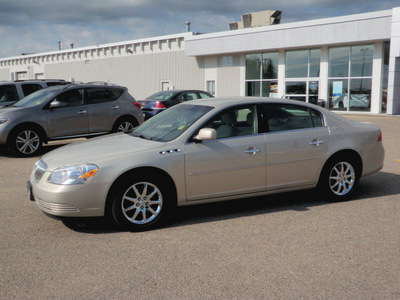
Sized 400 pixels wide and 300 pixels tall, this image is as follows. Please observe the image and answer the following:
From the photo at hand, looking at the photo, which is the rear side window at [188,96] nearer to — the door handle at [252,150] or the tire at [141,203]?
the door handle at [252,150]

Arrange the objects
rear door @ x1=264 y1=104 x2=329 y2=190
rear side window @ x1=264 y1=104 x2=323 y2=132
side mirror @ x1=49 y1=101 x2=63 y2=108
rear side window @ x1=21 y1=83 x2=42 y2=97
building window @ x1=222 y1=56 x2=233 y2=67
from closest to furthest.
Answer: rear door @ x1=264 y1=104 x2=329 y2=190, rear side window @ x1=264 y1=104 x2=323 y2=132, side mirror @ x1=49 y1=101 x2=63 y2=108, rear side window @ x1=21 y1=83 x2=42 y2=97, building window @ x1=222 y1=56 x2=233 y2=67

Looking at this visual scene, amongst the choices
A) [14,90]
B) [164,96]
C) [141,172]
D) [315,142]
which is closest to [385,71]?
[164,96]

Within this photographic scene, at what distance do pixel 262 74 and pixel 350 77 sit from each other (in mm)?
6334

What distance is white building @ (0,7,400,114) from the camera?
23.9m

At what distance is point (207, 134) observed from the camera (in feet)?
17.0

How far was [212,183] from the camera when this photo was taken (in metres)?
5.39

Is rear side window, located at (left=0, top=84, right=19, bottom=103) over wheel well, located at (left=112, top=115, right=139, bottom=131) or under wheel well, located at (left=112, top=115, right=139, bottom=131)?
over

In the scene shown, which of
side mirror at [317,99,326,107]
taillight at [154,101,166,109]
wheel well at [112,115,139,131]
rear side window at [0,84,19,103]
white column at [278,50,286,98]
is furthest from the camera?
white column at [278,50,286,98]

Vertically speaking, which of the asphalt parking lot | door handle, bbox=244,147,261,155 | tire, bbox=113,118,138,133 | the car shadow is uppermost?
door handle, bbox=244,147,261,155

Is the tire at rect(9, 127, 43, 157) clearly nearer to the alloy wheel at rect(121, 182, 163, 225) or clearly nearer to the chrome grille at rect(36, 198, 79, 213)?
the chrome grille at rect(36, 198, 79, 213)

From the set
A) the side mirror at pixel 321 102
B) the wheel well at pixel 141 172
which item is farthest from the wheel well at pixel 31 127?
the side mirror at pixel 321 102

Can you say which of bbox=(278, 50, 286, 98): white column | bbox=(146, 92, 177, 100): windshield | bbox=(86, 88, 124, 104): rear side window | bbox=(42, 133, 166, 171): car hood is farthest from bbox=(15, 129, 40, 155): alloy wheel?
bbox=(278, 50, 286, 98): white column

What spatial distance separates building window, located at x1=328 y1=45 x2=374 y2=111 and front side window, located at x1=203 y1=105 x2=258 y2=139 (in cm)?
2080

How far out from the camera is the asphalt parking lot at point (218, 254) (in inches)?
141
